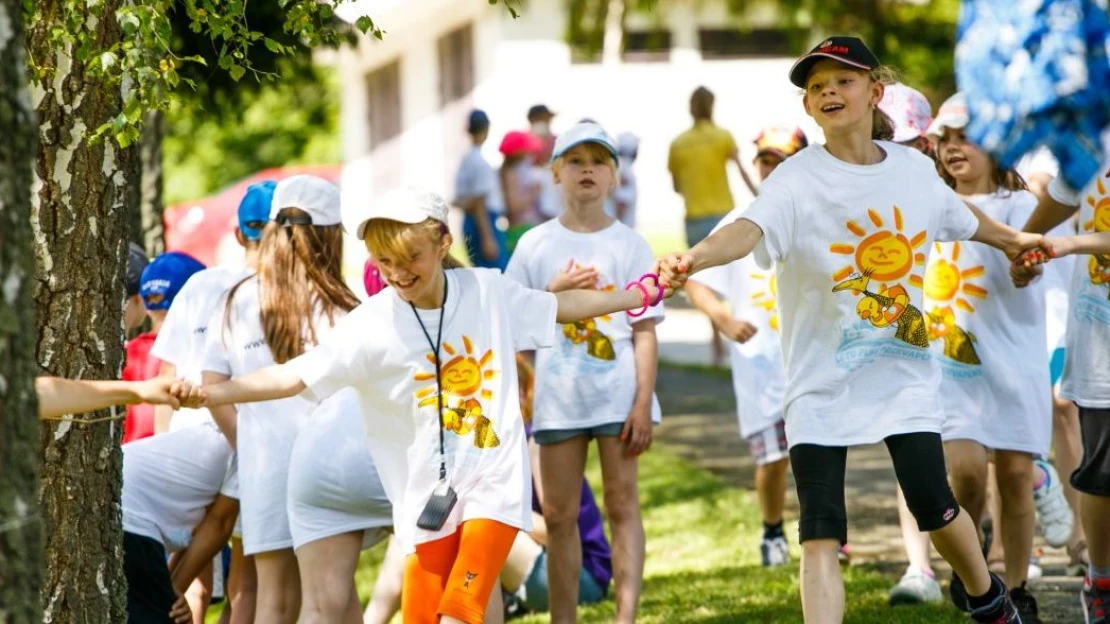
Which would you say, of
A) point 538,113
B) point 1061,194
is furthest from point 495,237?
point 1061,194

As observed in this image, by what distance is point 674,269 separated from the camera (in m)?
5.11

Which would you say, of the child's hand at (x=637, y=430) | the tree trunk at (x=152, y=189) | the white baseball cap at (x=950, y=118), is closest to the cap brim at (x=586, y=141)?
the child's hand at (x=637, y=430)

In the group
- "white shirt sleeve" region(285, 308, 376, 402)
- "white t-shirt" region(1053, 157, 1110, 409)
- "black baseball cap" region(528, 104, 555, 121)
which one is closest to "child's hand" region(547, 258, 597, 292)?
"white shirt sleeve" region(285, 308, 376, 402)

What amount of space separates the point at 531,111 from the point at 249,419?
11.0 m

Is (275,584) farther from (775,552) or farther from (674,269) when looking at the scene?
A: (775,552)

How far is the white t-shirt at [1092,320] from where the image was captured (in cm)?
589

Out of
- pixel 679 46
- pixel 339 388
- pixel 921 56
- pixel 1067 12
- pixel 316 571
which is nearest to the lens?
pixel 1067 12

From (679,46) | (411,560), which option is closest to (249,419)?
(411,560)

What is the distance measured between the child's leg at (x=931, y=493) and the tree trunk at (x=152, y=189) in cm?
594

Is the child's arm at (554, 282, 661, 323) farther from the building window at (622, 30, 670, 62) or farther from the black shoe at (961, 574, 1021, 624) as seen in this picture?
the building window at (622, 30, 670, 62)

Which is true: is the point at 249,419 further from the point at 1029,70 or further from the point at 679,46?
the point at 679,46

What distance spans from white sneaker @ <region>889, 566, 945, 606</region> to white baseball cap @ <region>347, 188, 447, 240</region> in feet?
9.02

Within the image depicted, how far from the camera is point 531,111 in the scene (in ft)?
54.4

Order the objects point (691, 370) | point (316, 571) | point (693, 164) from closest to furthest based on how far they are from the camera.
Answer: point (316, 571) → point (693, 164) → point (691, 370)
